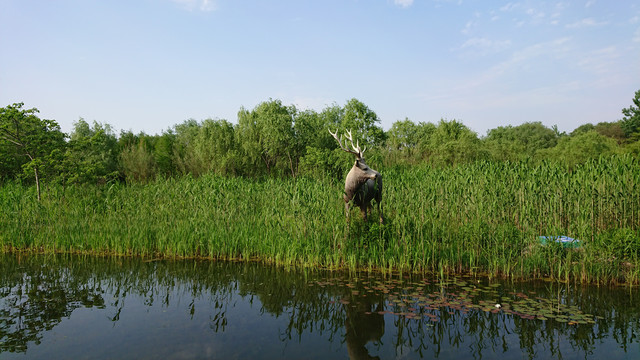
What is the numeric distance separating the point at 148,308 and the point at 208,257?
3467mm

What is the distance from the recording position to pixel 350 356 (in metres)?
4.36

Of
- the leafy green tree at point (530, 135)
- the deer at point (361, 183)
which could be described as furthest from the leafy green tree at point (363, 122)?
the leafy green tree at point (530, 135)

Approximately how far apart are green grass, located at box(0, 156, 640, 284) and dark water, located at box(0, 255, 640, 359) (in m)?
0.59

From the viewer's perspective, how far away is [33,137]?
45.0 feet

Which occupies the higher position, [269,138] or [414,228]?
[269,138]

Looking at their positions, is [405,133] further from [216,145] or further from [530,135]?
[530,135]

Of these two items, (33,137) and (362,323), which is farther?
(33,137)

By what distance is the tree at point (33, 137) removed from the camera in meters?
13.1

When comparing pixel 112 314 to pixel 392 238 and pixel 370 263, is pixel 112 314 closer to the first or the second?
pixel 370 263

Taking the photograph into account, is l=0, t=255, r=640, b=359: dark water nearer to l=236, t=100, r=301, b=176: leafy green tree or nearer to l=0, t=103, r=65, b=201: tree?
l=0, t=103, r=65, b=201: tree

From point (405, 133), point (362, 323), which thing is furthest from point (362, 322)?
point (405, 133)

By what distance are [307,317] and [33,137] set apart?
46.1 feet

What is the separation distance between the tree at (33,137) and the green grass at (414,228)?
2253mm

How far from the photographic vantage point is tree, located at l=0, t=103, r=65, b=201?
1312cm
